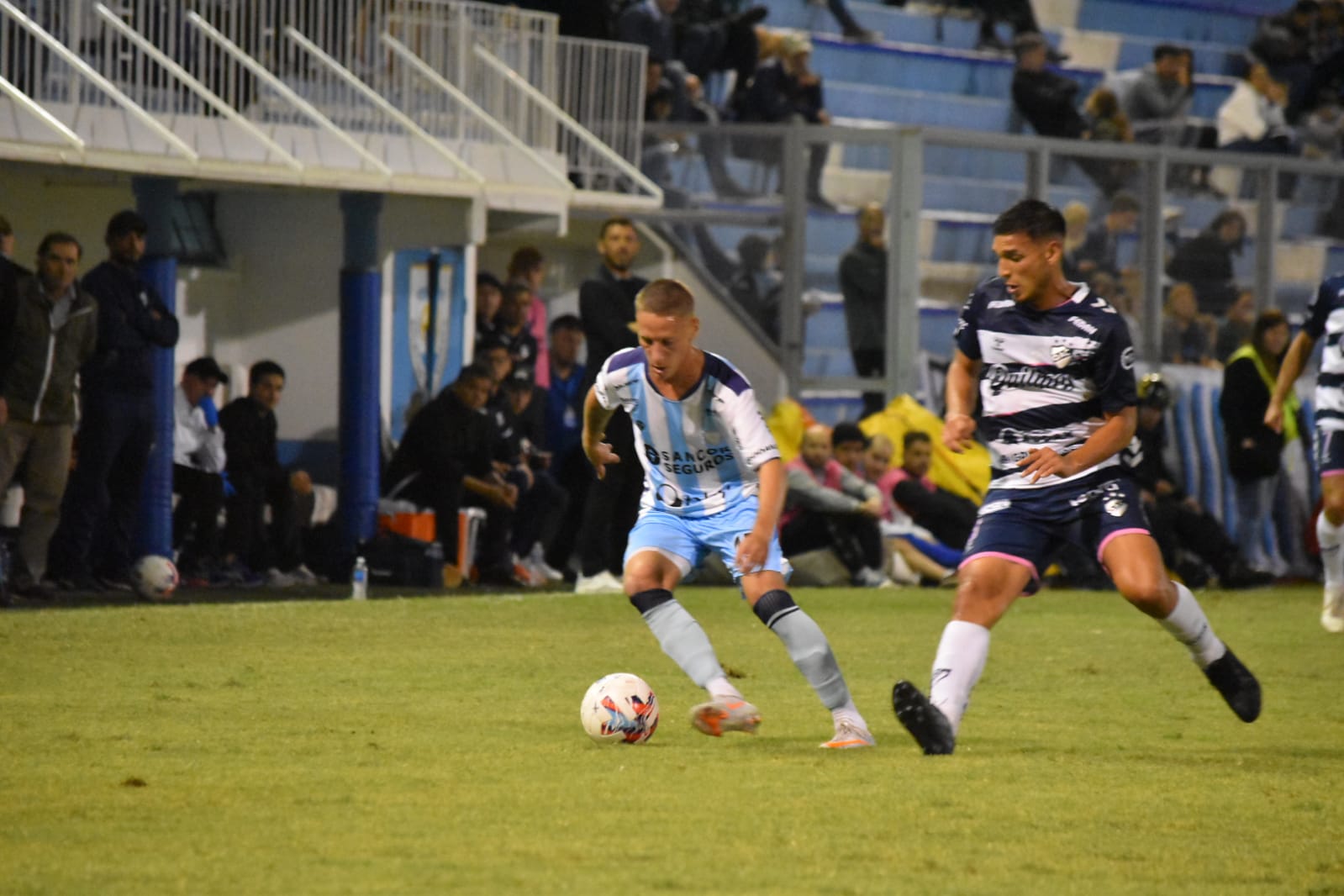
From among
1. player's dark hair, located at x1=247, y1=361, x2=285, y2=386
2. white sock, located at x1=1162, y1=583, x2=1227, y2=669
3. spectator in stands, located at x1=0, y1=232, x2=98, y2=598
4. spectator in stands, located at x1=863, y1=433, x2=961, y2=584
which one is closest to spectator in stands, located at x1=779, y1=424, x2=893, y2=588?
spectator in stands, located at x1=863, y1=433, x2=961, y2=584

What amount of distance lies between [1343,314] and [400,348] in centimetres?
857

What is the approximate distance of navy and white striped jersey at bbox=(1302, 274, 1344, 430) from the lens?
1111cm

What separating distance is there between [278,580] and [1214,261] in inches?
388

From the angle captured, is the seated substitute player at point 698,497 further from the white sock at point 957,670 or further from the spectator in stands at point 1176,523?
the spectator in stands at point 1176,523

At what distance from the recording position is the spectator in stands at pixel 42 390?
12469 millimetres

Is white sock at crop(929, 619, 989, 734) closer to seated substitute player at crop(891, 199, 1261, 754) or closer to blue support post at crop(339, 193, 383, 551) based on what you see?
seated substitute player at crop(891, 199, 1261, 754)

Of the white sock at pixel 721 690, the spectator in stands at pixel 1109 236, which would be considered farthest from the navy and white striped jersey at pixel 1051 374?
the spectator in stands at pixel 1109 236

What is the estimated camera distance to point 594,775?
6.48 m

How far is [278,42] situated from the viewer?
15547 mm

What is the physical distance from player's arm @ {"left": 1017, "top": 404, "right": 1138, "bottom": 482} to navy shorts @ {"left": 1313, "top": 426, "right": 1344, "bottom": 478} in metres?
4.55

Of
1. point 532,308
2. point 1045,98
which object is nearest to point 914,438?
point 532,308

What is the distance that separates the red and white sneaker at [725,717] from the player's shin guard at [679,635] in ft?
0.60

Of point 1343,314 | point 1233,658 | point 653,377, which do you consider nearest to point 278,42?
point 1343,314

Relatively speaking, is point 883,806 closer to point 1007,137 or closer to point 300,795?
point 300,795
